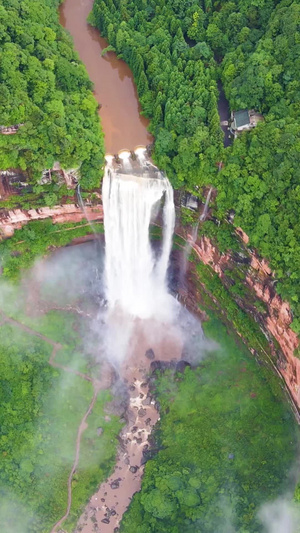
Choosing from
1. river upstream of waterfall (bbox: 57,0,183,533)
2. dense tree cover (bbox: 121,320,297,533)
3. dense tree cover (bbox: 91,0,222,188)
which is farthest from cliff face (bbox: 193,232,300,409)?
dense tree cover (bbox: 91,0,222,188)

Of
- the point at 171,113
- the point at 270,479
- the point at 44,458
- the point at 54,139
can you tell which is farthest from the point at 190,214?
the point at 44,458

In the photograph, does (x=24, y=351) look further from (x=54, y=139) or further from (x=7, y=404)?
(x=54, y=139)

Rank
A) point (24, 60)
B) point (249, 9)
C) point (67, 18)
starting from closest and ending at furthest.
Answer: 1. point (24, 60)
2. point (249, 9)
3. point (67, 18)

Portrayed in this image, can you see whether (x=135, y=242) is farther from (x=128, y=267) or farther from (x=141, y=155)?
(x=141, y=155)

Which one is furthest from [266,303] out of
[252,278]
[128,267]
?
[128,267]

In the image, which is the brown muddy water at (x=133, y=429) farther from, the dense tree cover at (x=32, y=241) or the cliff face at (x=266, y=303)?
the dense tree cover at (x=32, y=241)
